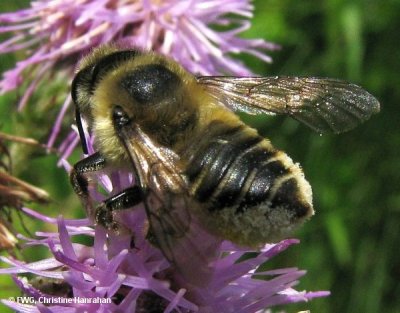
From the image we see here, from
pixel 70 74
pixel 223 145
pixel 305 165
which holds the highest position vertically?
pixel 223 145

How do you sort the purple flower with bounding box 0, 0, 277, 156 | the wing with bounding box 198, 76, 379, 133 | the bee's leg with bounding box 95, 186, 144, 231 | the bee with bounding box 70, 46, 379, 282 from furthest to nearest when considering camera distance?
the purple flower with bounding box 0, 0, 277, 156, the wing with bounding box 198, 76, 379, 133, the bee's leg with bounding box 95, 186, 144, 231, the bee with bounding box 70, 46, 379, 282

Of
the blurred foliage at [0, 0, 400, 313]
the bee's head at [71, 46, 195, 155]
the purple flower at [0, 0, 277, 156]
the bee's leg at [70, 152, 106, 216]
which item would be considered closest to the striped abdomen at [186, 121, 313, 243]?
the bee's head at [71, 46, 195, 155]

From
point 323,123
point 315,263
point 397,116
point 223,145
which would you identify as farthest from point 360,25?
point 223,145

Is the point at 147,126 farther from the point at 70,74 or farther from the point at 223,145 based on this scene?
the point at 70,74

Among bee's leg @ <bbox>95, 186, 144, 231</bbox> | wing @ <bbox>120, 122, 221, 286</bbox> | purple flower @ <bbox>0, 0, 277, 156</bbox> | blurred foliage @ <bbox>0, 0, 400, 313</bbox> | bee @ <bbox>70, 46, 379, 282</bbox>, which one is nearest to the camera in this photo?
wing @ <bbox>120, 122, 221, 286</bbox>

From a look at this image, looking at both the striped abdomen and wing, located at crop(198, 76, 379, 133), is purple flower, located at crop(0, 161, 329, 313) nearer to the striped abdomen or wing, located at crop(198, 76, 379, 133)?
the striped abdomen

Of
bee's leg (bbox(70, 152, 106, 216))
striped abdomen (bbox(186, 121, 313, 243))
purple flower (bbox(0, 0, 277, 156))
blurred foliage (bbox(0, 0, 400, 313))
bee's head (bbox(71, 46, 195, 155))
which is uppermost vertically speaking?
bee's head (bbox(71, 46, 195, 155))

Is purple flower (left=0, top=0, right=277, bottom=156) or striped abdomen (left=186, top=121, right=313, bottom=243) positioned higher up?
striped abdomen (left=186, top=121, right=313, bottom=243)

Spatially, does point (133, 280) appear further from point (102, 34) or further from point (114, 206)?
point (102, 34)
